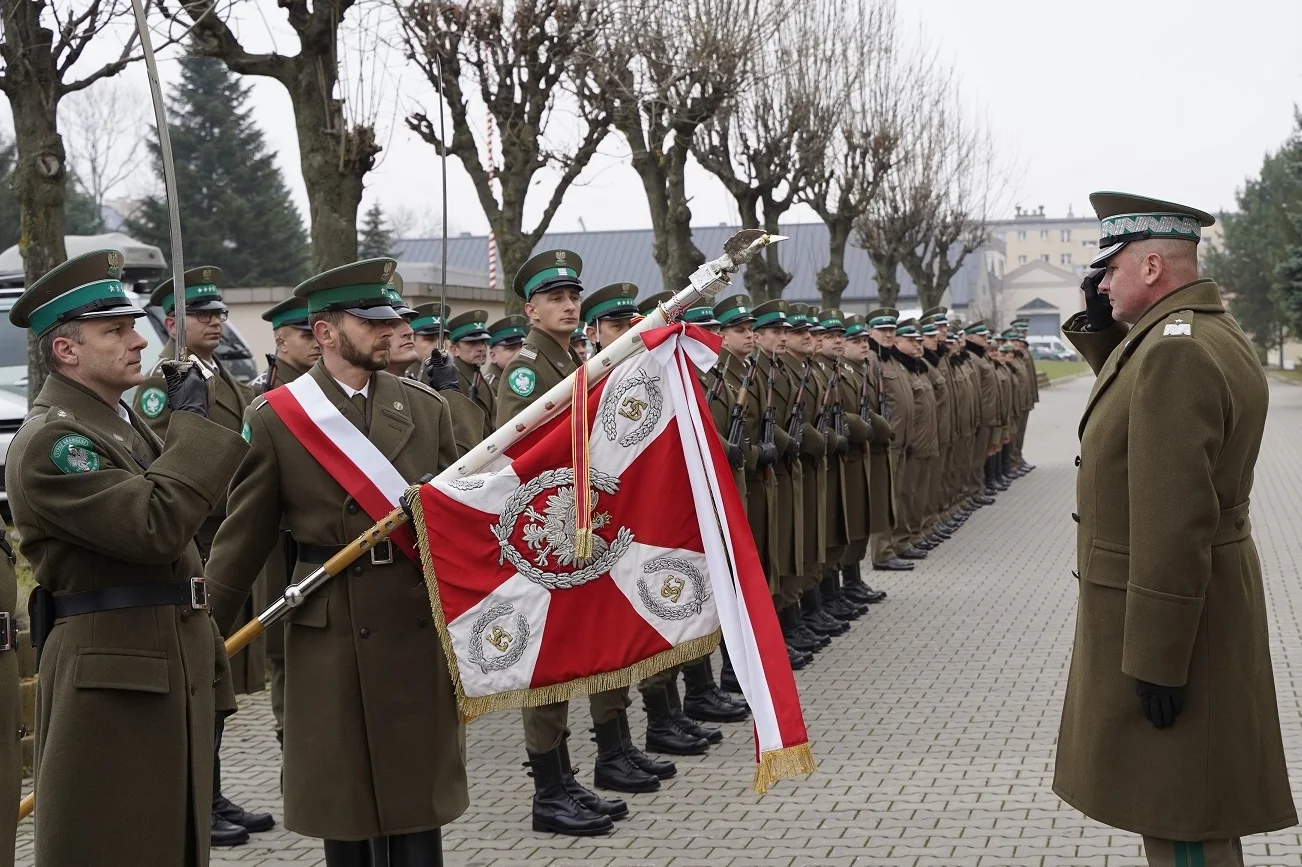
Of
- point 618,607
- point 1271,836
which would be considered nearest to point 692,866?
point 618,607

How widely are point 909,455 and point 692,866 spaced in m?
8.93

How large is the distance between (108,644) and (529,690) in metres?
1.33

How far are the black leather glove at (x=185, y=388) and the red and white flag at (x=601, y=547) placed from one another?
0.84 m

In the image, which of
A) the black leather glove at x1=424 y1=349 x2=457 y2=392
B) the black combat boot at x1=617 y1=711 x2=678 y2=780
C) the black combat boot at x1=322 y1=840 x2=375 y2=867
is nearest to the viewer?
the black combat boot at x1=322 y1=840 x2=375 y2=867

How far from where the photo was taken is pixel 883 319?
14.1 metres

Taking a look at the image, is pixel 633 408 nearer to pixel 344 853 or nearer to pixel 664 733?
pixel 344 853

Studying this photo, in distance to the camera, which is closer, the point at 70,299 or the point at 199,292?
the point at 70,299

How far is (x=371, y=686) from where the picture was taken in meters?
4.58

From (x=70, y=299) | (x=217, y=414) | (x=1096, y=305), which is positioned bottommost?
(x=217, y=414)

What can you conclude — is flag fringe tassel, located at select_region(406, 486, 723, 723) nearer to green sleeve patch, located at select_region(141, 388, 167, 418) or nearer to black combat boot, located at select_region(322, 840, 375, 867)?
black combat boot, located at select_region(322, 840, 375, 867)

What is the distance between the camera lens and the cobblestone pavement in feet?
19.1

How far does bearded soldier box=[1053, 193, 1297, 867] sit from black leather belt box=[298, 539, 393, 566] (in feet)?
6.58

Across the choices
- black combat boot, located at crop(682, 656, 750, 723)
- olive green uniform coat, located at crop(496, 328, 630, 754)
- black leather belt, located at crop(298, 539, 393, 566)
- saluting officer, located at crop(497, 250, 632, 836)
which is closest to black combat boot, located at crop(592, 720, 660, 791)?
saluting officer, located at crop(497, 250, 632, 836)

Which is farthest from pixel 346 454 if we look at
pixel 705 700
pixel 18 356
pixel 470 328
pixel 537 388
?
pixel 18 356
